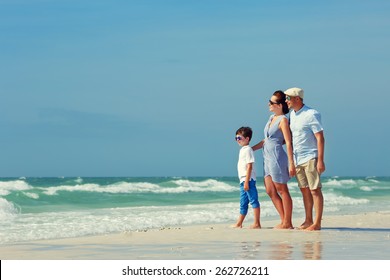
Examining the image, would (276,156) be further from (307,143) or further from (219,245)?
(219,245)

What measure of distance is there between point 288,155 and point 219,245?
1682mm

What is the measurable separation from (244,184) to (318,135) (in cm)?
119

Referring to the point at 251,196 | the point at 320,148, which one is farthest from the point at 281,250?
the point at 251,196

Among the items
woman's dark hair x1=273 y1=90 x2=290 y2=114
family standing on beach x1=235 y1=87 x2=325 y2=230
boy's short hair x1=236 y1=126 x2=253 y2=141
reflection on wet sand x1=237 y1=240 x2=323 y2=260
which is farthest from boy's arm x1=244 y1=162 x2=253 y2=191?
reflection on wet sand x1=237 y1=240 x2=323 y2=260

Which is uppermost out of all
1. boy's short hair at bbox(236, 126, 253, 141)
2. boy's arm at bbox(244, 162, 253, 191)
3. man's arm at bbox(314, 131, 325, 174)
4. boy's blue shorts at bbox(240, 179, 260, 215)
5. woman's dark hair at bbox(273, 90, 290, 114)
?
woman's dark hair at bbox(273, 90, 290, 114)

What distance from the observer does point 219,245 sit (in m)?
7.77

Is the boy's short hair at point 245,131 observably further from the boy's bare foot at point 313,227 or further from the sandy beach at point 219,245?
the boy's bare foot at point 313,227

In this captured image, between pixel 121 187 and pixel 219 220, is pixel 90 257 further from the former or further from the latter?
pixel 121 187

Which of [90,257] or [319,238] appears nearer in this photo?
[90,257]

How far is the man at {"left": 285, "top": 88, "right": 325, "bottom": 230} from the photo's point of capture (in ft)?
28.8

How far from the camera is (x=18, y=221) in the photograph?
40.4 ft

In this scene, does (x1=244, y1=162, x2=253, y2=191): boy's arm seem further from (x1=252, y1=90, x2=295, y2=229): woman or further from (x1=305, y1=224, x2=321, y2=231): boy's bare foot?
(x1=305, y1=224, x2=321, y2=231): boy's bare foot

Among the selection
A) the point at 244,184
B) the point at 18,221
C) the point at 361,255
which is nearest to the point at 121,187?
the point at 18,221

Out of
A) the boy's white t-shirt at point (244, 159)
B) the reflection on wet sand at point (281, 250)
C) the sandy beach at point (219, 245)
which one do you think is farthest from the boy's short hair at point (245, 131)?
the reflection on wet sand at point (281, 250)
